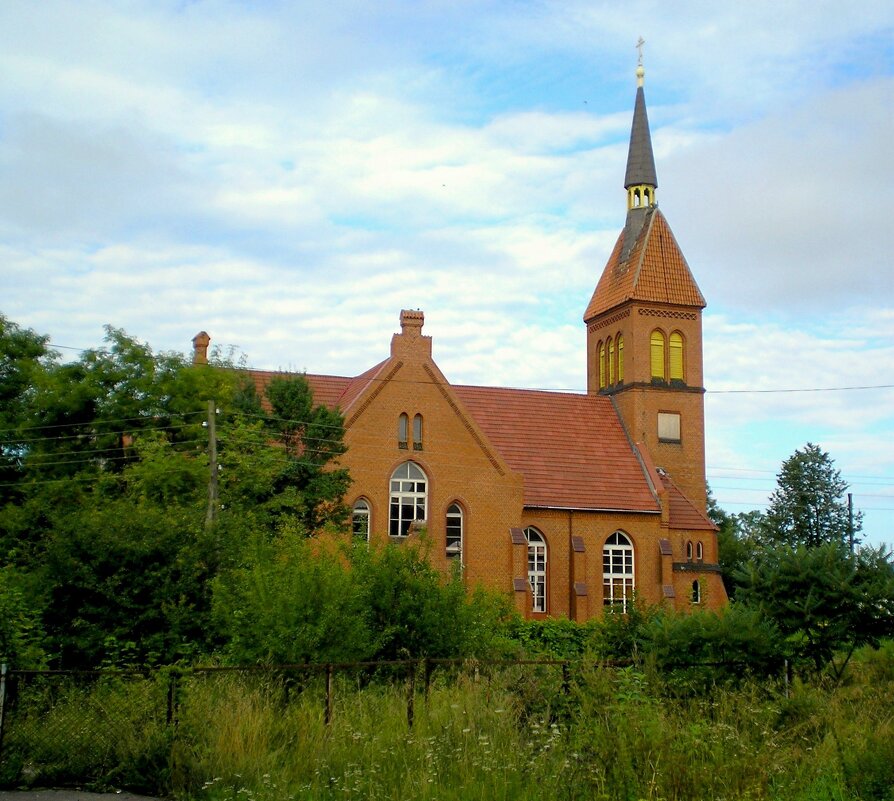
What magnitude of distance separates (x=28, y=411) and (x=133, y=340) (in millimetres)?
4179

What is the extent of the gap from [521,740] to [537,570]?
3228 centimetres

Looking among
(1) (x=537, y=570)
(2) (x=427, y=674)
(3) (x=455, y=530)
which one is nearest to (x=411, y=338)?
(3) (x=455, y=530)

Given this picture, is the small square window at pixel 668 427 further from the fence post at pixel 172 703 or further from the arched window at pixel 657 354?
the fence post at pixel 172 703

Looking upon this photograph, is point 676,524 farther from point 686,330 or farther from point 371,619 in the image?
point 371,619

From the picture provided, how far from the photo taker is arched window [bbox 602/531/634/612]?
1751 inches

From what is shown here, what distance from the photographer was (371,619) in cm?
2006

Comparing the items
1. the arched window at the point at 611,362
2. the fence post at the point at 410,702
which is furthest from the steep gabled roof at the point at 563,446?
the fence post at the point at 410,702

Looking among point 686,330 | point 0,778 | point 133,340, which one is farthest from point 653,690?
point 686,330

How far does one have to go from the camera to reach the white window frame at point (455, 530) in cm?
4128

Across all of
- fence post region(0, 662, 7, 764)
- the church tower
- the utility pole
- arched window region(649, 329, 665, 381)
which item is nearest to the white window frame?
the church tower

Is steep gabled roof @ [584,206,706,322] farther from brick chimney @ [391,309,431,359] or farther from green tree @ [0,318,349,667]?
green tree @ [0,318,349,667]

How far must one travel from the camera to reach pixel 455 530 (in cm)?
4166

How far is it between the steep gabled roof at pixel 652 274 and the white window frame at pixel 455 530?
1403 cm

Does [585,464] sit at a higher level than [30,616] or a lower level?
higher
